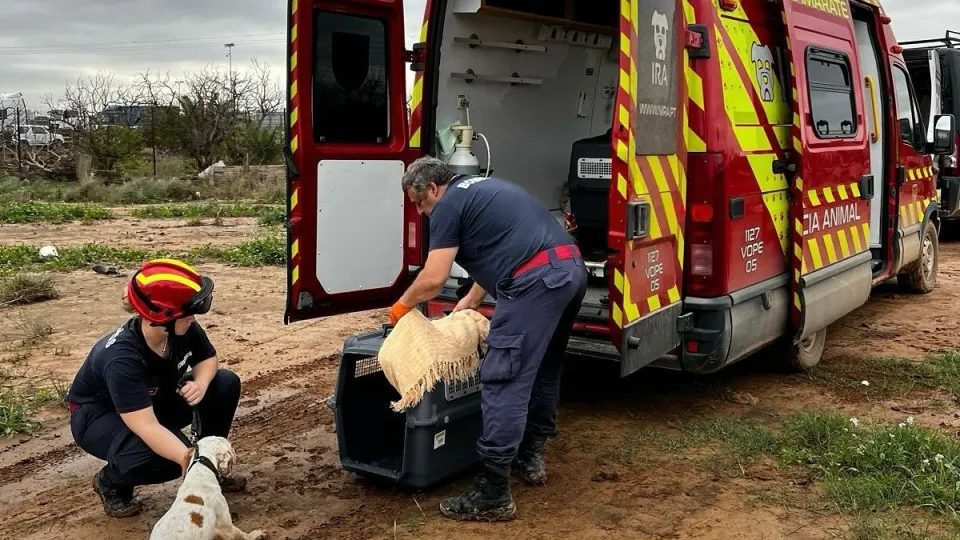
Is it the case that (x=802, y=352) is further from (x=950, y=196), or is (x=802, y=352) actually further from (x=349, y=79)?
(x=950, y=196)

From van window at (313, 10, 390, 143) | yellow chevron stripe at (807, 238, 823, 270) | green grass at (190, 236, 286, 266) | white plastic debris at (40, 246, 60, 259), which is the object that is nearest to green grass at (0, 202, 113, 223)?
white plastic debris at (40, 246, 60, 259)

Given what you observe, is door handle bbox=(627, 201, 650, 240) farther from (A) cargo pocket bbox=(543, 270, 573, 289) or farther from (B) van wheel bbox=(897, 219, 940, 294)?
(B) van wheel bbox=(897, 219, 940, 294)

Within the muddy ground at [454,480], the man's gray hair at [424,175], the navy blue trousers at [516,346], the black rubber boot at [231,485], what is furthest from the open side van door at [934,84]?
the black rubber boot at [231,485]

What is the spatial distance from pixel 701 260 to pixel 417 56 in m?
1.95

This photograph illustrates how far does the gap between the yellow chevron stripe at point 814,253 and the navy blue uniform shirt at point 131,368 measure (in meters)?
3.45

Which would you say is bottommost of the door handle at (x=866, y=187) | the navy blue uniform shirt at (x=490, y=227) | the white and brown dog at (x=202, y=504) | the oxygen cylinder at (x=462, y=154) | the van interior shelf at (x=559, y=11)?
the white and brown dog at (x=202, y=504)

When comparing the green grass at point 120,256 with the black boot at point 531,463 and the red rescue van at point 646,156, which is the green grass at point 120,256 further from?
the black boot at point 531,463

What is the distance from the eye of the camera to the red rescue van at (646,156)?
4402 millimetres

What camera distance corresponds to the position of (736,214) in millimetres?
4699

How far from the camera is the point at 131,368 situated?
3428mm

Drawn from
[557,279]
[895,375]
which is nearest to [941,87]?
[895,375]

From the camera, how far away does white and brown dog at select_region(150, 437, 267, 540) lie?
3033mm

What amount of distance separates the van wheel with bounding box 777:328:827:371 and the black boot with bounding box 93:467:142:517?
3.75 m

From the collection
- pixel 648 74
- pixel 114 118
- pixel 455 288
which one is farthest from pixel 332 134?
pixel 114 118
